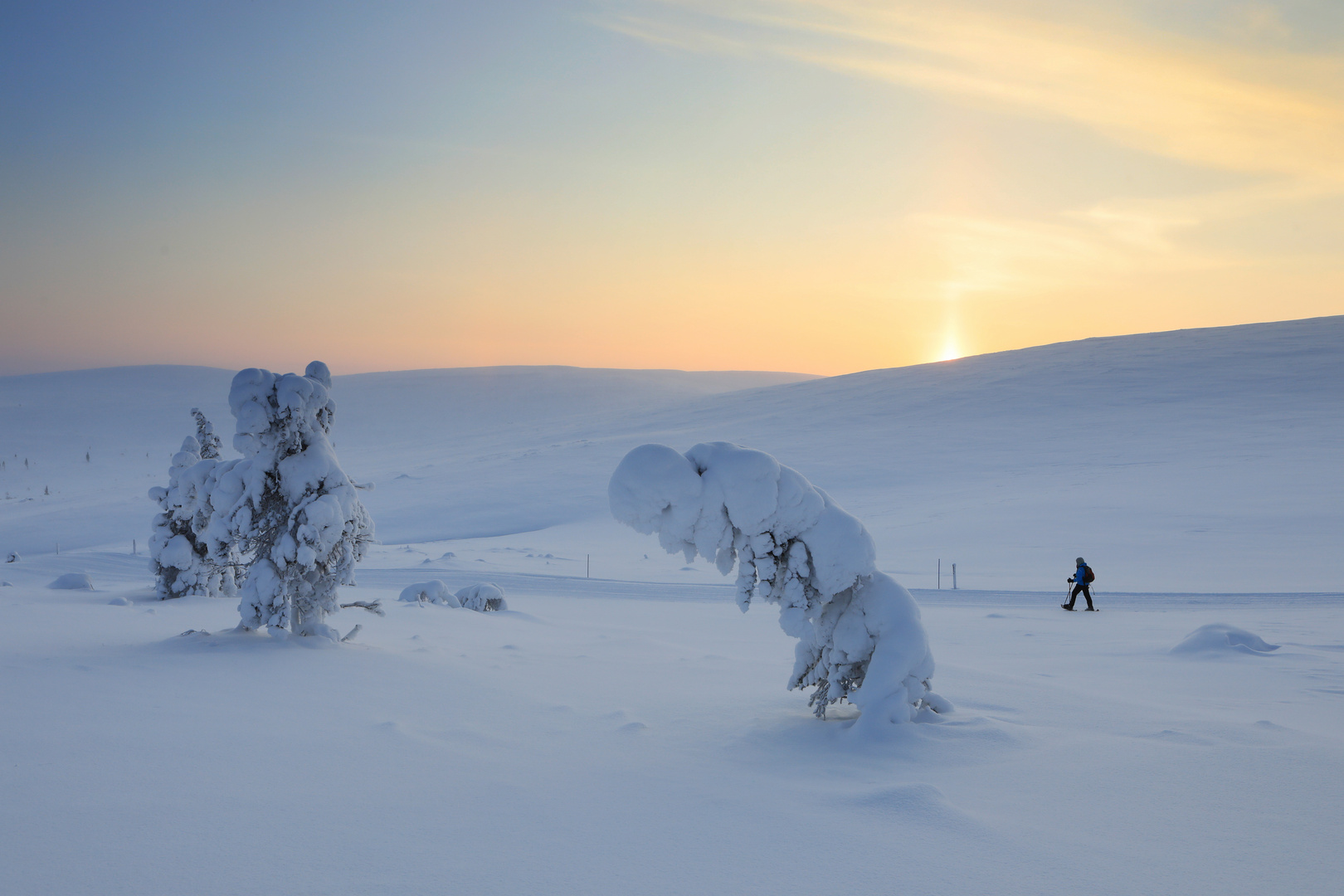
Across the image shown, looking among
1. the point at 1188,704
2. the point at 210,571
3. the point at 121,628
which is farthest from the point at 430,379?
the point at 1188,704

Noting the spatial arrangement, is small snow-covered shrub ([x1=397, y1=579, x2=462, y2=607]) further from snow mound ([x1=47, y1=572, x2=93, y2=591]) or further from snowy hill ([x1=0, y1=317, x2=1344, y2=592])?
snowy hill ([x1=0, y1=317, x2=1344, y2=592])

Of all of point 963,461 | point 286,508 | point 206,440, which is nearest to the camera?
point 286,508

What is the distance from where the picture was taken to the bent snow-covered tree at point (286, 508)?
11.4 meters

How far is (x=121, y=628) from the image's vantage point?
1282 centimetres

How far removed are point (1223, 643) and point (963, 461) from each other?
107 feet

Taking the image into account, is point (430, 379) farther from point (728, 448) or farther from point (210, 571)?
point (728, 448)

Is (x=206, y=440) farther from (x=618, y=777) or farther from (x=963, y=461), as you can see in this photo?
(x=963, y=461)

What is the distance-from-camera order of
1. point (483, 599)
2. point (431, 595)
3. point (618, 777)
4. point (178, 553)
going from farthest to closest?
point (431, 595), point (178, 553), point (483, 599), point (618, 777)

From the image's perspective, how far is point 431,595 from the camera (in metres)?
19.8

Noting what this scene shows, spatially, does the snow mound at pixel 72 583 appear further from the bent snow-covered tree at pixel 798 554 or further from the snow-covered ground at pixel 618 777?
the bent snow-covered tree at pixel 798 554

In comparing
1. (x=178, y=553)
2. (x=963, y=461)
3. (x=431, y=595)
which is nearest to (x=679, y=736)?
(x=431, y=595)

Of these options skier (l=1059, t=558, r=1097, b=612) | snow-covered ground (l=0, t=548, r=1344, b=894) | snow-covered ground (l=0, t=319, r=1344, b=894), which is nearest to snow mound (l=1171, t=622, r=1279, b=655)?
snow-covered ground (l=0, t=319, r=1344, b=894)

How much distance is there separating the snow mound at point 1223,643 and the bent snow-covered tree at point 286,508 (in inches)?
503

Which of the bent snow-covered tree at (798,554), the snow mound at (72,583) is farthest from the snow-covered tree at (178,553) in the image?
the bent snow-covered tree at (798,554)
